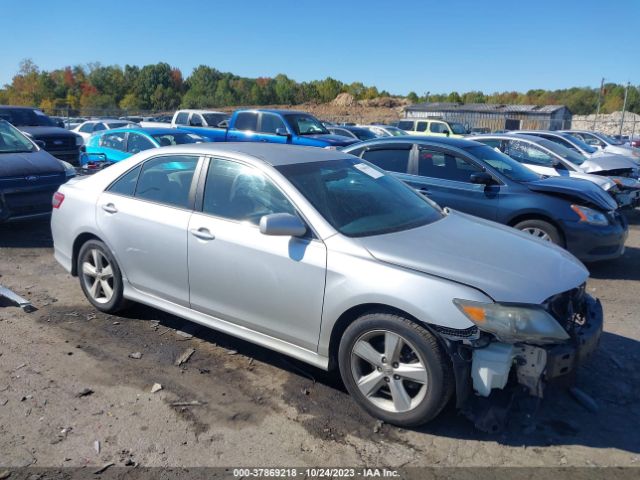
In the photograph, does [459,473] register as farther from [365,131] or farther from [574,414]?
[365,131]

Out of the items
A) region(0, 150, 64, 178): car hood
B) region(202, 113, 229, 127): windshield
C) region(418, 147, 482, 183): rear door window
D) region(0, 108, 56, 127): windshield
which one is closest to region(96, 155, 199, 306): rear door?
region(0, 150, 64, 178): car hood

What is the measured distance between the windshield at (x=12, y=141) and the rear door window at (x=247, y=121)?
693 cm

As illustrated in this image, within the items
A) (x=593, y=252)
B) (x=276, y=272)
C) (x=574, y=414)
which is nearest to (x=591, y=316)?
(x=574, y=414)

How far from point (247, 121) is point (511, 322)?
512 inches

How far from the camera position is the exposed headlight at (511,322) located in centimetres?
296

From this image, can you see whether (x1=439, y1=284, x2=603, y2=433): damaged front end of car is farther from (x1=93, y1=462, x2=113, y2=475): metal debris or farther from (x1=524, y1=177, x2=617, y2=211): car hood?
(x1=524, y1=177, x2=617, y2=211): car hood

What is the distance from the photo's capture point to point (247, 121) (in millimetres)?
15016

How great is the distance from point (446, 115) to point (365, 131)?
3527 cm

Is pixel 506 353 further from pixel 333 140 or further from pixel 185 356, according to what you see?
pixel 333 140

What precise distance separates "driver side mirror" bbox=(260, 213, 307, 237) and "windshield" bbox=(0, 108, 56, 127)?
14347 mm

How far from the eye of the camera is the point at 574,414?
3.48 metres

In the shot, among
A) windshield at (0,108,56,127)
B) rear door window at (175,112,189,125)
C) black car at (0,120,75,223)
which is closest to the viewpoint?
black car at (0,120,75,223)

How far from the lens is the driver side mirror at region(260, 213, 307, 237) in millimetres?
3443

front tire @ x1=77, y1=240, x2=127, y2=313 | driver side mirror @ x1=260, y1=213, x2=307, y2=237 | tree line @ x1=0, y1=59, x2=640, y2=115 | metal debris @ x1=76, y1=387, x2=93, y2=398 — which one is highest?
tree line @ x1=0, y1=59, x2=640, y2=115
